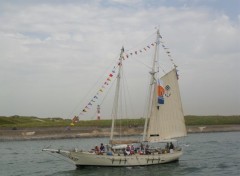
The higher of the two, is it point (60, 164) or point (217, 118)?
point (217, 118)

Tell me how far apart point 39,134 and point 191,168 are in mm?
83238

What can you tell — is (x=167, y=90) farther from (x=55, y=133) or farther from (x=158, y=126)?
(x=55, y=133)

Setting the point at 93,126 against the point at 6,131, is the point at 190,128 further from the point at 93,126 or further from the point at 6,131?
the point at 6,131

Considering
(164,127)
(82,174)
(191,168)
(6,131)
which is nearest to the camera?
(82,174)

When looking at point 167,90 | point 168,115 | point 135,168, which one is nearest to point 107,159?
point 135,168

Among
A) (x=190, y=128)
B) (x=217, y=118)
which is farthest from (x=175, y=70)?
(x=217, y=118)

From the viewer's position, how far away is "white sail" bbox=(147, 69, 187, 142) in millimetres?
62000

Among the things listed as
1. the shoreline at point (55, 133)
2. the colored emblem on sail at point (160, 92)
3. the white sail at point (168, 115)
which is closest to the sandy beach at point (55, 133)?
the shoreline at point (55, 133)

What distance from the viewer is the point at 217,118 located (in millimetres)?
172500

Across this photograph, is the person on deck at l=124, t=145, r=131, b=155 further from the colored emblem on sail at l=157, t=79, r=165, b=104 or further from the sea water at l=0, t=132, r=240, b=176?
the colored emblem on sail at l=157, t=79, r=165, b=104

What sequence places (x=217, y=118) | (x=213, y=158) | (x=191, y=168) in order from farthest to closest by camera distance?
(x=217, y=118) < (x=213, y=158) < (x=191, y=168)

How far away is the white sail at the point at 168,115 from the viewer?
62.0 metres

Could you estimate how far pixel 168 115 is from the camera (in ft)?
206

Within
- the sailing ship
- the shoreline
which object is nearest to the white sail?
the sailing ship
